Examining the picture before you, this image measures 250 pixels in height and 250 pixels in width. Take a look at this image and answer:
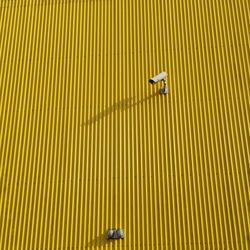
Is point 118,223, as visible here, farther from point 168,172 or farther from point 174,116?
point 174,116

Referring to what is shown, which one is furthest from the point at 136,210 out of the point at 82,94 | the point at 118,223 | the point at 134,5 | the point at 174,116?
the point at 134,5

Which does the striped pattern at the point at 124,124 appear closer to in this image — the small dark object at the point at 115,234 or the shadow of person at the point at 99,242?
the shadow of person at the point at 99,242

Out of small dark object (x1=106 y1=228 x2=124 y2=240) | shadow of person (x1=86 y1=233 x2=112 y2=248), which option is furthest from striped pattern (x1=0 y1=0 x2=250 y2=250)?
small dark object (x1=106 y1=228 x2=124 y2=240)

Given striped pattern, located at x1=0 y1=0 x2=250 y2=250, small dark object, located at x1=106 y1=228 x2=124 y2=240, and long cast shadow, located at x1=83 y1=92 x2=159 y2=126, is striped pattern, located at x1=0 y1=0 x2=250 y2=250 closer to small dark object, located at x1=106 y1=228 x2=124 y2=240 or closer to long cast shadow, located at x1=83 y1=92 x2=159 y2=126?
long cast shadow, located at x1=83 y1=92 x2=159 y2=126

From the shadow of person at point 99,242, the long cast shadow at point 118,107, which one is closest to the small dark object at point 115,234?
the shadow of person at point 99,242

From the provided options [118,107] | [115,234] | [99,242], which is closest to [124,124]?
[118,107]

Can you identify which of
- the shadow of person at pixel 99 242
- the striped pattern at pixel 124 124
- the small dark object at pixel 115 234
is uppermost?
the striped pattern at pixel 124 124

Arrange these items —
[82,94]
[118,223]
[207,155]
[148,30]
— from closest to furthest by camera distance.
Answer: [118,223]
[207,155]
[82,94]
[148,30]

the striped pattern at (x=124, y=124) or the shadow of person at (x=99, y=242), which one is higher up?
the striped pattern at (x=124, y=124)
